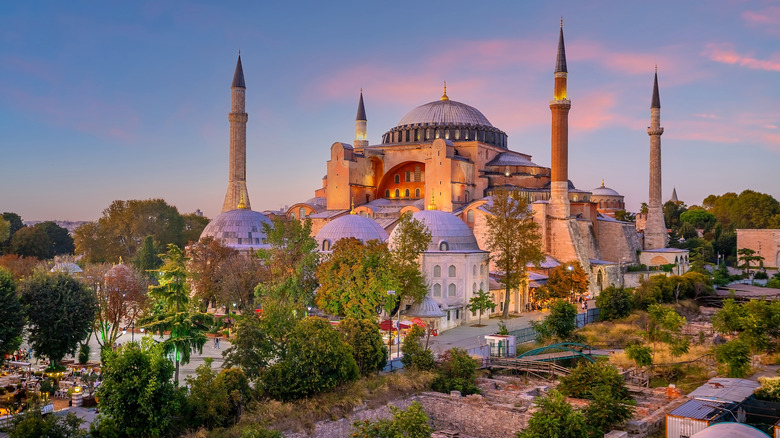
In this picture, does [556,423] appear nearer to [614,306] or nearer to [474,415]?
[474,415]

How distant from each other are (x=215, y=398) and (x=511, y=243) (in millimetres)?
18031

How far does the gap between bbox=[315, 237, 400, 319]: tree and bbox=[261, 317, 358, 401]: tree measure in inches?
238

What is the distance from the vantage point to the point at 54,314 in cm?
1694

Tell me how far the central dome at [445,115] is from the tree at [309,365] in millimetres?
28987

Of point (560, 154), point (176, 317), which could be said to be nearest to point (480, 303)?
point (560, 154)

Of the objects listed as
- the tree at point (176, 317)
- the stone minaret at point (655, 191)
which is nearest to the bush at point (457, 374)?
the tree at point (176, 317)

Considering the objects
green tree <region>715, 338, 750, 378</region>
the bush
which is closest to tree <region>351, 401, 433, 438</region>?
the bush

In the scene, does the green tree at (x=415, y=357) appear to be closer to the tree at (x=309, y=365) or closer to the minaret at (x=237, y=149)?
the tree at (x=309, y=365)

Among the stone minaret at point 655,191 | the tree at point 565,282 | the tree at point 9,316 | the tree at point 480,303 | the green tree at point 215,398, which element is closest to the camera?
the green tree at point 215,398

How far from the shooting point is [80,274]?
26125mm

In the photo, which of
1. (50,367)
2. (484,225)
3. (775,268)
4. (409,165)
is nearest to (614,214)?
(775,268)

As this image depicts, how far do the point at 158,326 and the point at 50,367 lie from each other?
5743mm

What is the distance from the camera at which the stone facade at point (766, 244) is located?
50750 millimetres

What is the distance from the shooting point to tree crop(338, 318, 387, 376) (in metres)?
16.1
